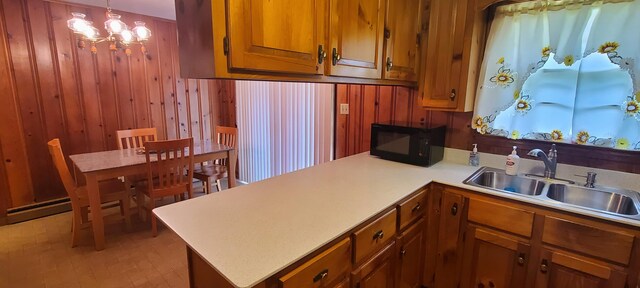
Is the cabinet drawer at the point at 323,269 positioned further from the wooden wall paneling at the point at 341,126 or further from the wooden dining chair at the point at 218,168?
the wooden dining chair at the point at 218,168

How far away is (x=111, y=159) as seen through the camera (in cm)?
275

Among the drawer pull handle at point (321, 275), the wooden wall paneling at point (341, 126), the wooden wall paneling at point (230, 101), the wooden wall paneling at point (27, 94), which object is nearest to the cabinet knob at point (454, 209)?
the drawer pull handle at point (321, 275)

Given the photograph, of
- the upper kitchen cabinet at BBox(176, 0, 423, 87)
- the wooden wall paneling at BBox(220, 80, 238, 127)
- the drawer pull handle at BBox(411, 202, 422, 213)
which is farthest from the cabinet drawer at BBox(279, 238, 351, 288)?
the wooden wall paneling at BBox(220, 80, 238, 127)

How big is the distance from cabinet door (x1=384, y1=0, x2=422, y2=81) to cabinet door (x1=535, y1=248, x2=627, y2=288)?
4.24ft

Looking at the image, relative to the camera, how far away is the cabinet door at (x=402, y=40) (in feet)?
6.10

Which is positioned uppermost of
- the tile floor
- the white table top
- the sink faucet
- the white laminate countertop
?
the sink faucet

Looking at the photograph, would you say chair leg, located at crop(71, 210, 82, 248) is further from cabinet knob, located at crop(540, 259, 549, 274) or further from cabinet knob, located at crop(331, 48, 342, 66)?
cabinet knob, located at crop(540, 259, 549, 274)

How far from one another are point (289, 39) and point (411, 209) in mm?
1089

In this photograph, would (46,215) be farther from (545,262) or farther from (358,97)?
(545,262)

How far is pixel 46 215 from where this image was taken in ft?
10.7

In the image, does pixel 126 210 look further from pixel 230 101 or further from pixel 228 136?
pixel 230 101

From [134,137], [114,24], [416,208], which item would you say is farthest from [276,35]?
[134,137]

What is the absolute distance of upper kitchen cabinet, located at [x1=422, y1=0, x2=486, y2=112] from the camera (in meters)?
1.92

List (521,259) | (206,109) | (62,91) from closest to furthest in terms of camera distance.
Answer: (521,259)
(62,91)
(206,109)
